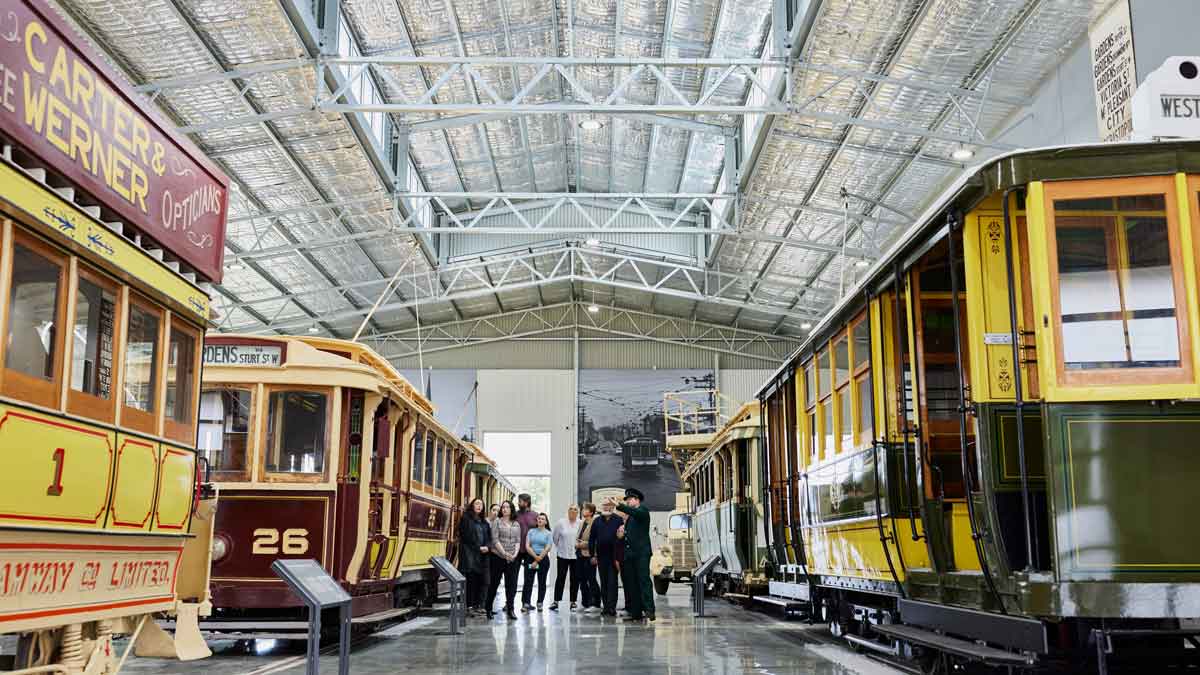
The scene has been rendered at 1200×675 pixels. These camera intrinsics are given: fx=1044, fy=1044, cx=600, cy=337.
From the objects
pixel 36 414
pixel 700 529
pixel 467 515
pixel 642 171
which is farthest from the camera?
pixel 642 171

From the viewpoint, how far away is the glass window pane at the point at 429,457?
14.5m

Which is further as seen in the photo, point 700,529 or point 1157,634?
point 700,529

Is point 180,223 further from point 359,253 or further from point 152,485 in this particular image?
point 359,253

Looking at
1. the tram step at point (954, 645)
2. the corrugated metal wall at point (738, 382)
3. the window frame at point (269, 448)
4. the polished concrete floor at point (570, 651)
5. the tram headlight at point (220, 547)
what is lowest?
the polished concrete floor at point (570, 651)

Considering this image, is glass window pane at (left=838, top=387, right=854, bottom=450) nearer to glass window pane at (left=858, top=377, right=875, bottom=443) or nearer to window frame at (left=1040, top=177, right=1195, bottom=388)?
glass window pane at (left=858, top=377, right=875, bottom=443)

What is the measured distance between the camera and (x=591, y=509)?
16266mm

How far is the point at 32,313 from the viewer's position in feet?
14.6

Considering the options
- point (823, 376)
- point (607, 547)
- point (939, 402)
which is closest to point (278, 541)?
point (823, 376)

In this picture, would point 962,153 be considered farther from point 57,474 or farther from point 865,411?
point 57,474

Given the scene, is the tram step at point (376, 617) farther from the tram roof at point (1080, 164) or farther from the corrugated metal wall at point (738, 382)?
the corrugated metal wall at point (738, 382)

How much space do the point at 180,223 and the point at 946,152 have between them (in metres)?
16.0

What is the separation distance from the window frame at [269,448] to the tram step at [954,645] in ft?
17.7

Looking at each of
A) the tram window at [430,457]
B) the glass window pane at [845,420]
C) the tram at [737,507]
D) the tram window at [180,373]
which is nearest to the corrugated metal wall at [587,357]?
the tram at [737,507]


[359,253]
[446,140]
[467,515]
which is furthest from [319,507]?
[359,253]
